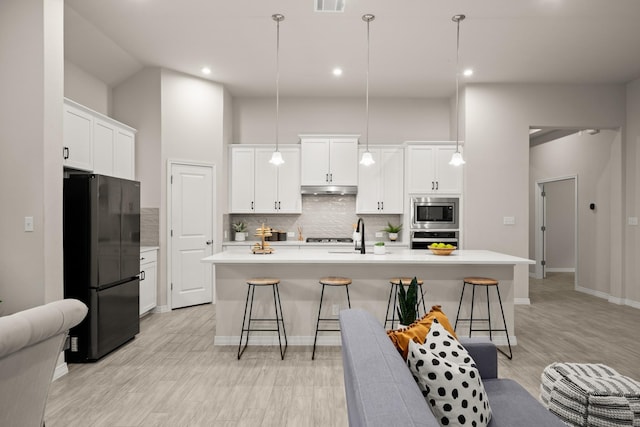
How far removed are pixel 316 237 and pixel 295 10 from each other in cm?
372

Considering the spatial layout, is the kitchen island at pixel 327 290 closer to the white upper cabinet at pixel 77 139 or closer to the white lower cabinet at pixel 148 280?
the white lower cabinet at pixel 148 280

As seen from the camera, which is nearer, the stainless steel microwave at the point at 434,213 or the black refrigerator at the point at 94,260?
the black refrigerator at the point at 94,260

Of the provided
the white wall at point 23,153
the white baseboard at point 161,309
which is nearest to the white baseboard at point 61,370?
the white wall at point 23,153

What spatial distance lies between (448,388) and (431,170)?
4989mm

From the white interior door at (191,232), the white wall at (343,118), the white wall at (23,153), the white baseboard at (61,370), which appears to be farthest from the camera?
the white wall at (343,118)

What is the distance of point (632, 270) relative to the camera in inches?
226

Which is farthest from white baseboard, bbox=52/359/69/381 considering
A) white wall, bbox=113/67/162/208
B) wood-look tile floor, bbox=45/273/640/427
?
white wall, bbox=113/67/162/208

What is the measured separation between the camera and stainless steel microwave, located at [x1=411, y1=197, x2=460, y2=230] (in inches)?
233

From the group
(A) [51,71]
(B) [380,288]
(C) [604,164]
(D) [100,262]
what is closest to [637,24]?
(C) [604,164]

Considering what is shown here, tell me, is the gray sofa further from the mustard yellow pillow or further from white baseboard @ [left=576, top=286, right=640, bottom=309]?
white baseboard @ [left=576, top=286, right=640, bottom=309]

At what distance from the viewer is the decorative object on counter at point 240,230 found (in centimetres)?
634

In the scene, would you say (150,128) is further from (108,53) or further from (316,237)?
(316,237)

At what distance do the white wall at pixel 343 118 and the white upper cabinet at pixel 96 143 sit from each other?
2.04 metres

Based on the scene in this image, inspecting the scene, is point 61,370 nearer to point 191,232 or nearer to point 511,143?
point 191,232
